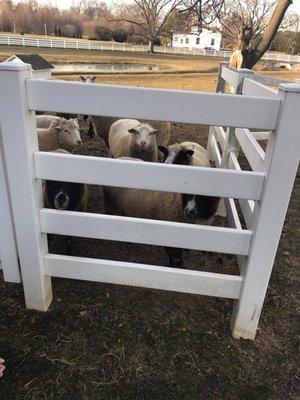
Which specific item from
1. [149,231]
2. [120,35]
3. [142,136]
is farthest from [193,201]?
[120,35]

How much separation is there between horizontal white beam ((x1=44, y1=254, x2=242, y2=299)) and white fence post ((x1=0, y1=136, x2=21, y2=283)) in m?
0.32

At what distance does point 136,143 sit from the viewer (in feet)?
18.4

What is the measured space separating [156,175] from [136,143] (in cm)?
341

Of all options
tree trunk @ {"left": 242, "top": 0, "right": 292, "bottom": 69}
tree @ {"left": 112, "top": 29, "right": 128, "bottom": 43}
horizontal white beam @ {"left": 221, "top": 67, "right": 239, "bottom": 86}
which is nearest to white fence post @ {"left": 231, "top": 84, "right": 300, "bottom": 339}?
horizontal white beam @ {"left": 221, "top": 67, "right": 239, "bottom": 86}

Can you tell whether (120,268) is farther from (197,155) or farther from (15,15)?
(15,15)

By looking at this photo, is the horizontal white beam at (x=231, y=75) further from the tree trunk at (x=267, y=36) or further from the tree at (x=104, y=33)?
the tree at (x=104, y=33)

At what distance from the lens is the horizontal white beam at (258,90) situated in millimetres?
2476

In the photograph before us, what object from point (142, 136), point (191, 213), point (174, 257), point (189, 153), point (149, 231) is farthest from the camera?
point (142, 136)

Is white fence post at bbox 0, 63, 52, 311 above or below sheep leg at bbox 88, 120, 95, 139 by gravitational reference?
above

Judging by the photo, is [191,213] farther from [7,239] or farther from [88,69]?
[88,69]

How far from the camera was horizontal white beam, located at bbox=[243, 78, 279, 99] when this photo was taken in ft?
8.12

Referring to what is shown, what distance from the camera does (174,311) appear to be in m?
2.96

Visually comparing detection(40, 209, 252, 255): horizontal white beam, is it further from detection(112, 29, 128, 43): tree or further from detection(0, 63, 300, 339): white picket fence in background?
detection(112, 29, 128, 43): tree

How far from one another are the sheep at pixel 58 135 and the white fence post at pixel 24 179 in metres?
3.16
